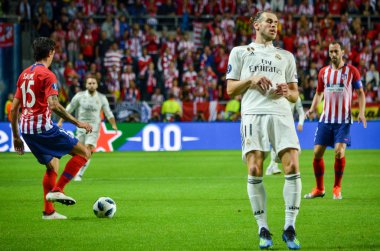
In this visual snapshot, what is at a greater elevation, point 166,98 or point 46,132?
point 46,132

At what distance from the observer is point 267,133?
7.71 m

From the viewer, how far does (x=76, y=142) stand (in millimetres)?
10109

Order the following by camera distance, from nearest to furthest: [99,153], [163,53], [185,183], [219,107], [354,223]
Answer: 1. [354,223]
2. [185,183]
3. [99,153]
4. [219,107]
5. [163,53]

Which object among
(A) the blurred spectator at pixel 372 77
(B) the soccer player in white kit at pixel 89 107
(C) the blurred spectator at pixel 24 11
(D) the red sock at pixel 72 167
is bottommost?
(A) the blurred spectator at pixel 372 77

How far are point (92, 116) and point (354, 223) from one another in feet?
29.5

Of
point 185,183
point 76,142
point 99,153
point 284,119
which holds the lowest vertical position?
point 99,153

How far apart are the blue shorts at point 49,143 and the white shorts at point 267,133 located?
3007 millimetres

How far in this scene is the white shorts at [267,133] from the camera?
7.68 meters

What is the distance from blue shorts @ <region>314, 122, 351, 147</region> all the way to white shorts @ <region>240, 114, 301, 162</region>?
4.94 meters

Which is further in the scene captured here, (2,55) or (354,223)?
(2,55)

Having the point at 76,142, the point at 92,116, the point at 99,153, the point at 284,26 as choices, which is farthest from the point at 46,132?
the point at 284,26

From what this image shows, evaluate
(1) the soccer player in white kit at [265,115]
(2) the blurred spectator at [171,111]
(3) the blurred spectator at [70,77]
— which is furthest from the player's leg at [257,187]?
(3) the blurred spectator at [70,77]

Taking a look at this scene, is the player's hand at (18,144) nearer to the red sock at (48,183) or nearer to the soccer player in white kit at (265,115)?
the red sock at (48,183)

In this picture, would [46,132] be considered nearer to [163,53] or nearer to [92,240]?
[92,240]
